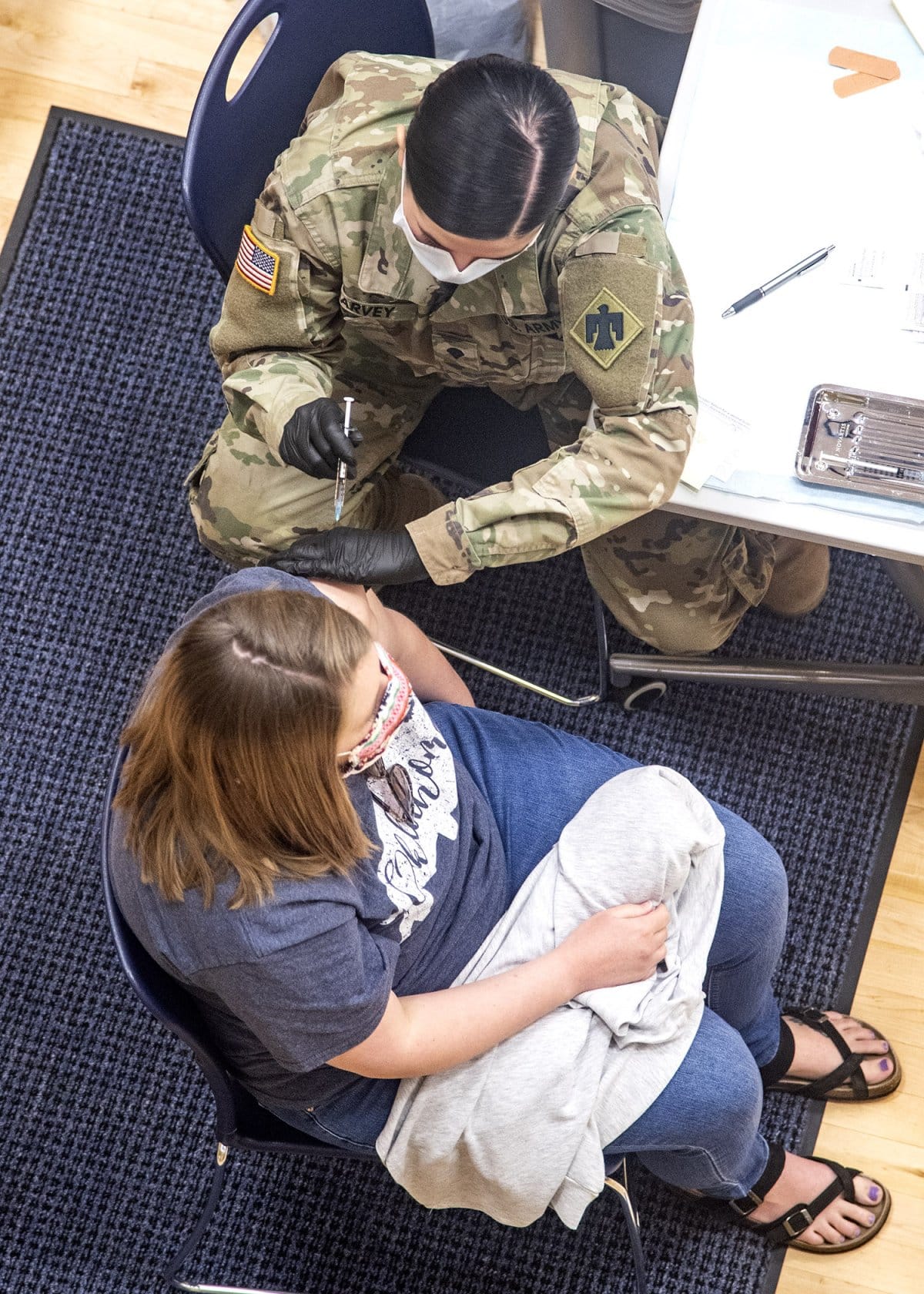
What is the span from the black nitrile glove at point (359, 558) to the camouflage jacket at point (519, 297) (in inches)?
1.0

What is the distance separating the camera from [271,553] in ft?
5.30

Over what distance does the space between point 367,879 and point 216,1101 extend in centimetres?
39

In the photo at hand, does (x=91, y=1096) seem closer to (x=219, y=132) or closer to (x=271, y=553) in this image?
(x=271, y=553)

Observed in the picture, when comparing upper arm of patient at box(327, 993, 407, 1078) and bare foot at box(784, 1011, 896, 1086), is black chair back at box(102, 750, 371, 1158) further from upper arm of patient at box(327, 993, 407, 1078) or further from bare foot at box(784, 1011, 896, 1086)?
bare foot at box(784, 1011, 896, 1086)

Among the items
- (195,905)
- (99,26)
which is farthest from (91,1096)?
(99,26)

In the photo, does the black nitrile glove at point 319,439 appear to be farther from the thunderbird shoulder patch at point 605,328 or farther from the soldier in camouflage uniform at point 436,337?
the thunderbird shoulder patch at point 605,328

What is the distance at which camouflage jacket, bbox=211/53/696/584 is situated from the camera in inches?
50.4

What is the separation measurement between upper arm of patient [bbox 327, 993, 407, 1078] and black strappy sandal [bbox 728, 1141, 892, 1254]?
766 millimetres

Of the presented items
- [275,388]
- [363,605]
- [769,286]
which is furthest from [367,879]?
[769,286]

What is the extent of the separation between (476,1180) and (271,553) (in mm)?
869

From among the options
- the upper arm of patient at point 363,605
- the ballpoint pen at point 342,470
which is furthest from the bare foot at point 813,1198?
the ballpoint pen at point 342,470

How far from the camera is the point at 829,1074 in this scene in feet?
5.56

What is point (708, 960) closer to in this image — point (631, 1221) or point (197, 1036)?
point (631, 1221)

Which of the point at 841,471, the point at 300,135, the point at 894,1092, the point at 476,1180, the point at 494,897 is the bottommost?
the point at 894,1092
